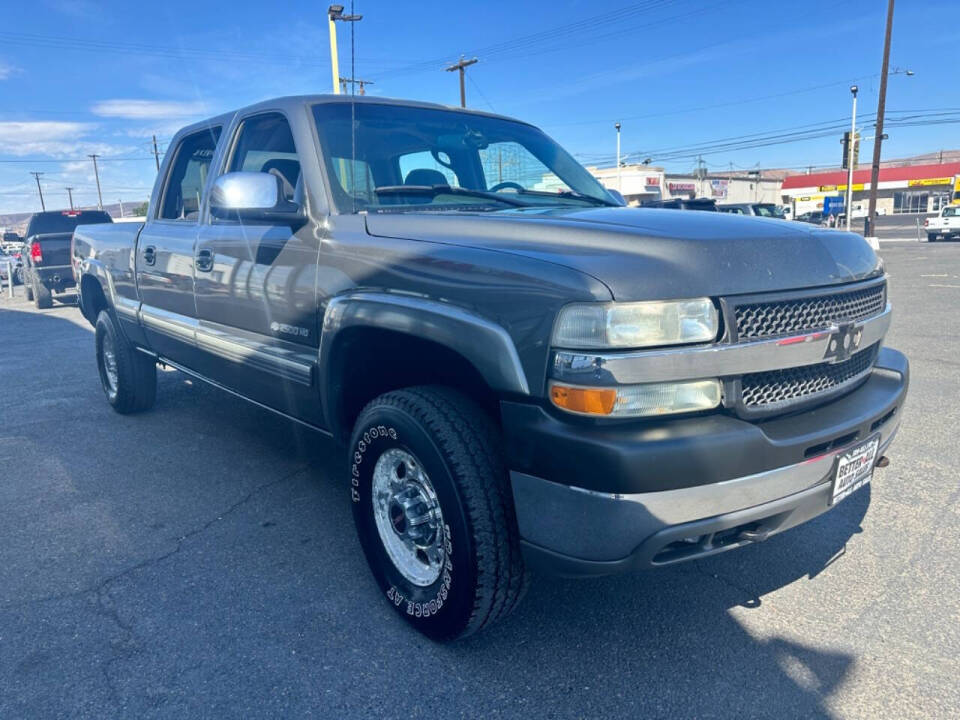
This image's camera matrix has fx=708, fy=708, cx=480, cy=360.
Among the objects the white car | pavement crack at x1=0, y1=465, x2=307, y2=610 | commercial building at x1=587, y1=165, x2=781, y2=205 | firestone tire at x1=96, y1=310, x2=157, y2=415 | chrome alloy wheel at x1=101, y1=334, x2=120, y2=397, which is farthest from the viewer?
commercial building at x1=587, y1=165, x2=781, y2=205

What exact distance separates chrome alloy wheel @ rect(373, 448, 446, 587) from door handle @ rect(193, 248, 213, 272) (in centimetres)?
168

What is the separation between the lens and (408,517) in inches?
98.7

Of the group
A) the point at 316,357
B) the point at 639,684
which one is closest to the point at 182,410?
the point at 316,357

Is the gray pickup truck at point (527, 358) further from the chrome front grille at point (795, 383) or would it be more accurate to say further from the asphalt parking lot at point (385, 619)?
the asphalt parking lot at point (385, 619)

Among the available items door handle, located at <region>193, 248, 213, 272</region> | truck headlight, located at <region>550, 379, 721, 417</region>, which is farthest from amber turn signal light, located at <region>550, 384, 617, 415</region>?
door handle, located at <region>193, 248, 213, 272</region>

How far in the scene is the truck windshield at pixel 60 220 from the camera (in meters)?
15.4

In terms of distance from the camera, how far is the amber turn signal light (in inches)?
74.5

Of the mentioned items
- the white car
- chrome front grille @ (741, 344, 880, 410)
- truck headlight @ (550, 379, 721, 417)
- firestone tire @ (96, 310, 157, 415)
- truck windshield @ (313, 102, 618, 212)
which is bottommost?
the white car

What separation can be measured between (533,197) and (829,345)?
62.8 inches

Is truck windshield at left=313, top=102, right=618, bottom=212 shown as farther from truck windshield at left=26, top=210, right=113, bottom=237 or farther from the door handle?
truck windshield at left=26, top=210, right=113, bottom=237

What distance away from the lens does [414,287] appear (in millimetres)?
2383

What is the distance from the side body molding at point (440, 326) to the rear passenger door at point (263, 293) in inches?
11.8

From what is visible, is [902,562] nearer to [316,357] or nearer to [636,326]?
[636,326]

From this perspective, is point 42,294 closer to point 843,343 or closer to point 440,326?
point 440,326
